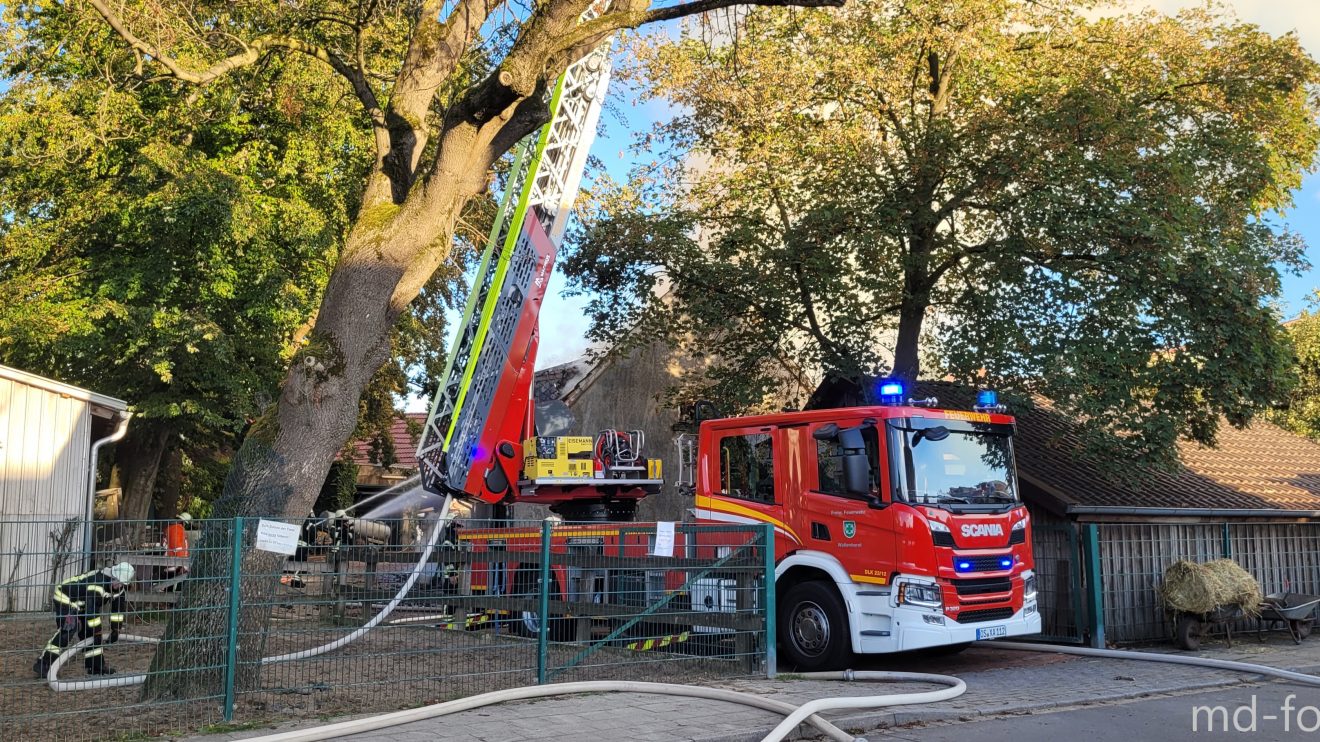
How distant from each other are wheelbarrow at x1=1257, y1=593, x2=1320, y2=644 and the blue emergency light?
6709mm

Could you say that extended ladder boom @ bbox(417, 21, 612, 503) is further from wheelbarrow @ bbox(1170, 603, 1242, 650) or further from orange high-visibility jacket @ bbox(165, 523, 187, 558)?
wheelbarrow @ bbox(1170, 603, 1242, 650)

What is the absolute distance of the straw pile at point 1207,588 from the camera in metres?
14.0

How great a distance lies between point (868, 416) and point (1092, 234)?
5.62 m

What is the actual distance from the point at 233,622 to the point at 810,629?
5.89m

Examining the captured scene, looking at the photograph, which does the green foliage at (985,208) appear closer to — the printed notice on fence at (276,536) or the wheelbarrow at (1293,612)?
the wheelbarrow at (1293,612)

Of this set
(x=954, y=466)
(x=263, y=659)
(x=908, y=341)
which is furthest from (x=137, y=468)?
(x=954, y=466)

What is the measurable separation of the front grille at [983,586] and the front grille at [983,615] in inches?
7.4

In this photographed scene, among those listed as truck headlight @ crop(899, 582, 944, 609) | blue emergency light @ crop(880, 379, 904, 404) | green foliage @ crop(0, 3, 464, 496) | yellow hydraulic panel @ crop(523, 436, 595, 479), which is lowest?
truck headlight @ crop(899, 582, 944, 609)

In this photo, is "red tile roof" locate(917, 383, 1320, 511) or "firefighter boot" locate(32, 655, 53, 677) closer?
"firefighter boot" locate(32, 655, 53, 677)

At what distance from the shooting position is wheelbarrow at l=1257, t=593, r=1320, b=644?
1474cm

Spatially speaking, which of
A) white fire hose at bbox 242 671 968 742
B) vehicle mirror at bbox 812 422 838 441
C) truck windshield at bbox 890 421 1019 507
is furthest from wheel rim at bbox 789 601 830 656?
vehicle mirror at bbox 812 422 838 441

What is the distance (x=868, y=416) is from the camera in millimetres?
11258

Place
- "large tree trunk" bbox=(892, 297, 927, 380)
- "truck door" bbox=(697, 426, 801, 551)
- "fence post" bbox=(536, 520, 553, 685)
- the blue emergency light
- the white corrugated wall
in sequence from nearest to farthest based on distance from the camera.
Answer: "fence post" bbox=(536, 520, 553, 685)
the blue emergency light
"truck door" bbox=(697, 426, 801, 551)
the white corrugated wall
"large tree trunk" bbox=(892, 297, 927, 380)

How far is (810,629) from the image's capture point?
11602 millimetres
